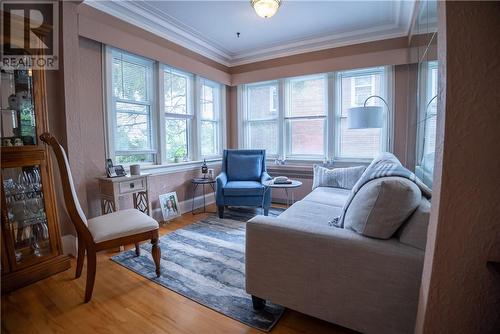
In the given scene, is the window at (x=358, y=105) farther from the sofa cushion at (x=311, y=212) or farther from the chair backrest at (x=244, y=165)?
the sofa cushion at (x=311, y=212)

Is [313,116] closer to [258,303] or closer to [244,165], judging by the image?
[244,165]

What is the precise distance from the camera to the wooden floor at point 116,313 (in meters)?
1.47

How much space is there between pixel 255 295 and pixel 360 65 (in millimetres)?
3354

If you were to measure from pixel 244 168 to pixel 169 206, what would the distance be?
4.00 ft

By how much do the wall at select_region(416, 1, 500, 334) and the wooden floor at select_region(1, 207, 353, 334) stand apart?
2.56ft

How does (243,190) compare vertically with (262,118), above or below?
below

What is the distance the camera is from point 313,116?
4.12m

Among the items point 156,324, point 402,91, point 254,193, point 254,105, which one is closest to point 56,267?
point 156,324

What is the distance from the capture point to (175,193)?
3.60m

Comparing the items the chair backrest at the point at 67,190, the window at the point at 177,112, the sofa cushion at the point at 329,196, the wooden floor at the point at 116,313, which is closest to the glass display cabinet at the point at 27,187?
the wooden floor at the point at 116,313

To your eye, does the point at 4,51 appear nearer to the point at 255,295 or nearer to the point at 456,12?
the point at 255,295

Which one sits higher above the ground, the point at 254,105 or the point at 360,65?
the point at 360,65

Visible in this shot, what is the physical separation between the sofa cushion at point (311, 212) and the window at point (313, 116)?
1826 mm

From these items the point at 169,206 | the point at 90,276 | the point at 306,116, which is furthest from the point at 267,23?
the point at 90,276
